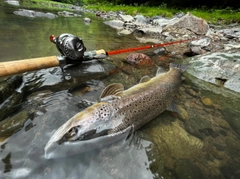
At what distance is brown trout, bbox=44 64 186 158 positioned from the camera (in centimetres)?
200

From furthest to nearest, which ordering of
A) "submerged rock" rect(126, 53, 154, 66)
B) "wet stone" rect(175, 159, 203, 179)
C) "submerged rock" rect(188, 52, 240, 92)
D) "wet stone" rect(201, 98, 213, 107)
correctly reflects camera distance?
"submerged rock" rect(126, 53, 154, 66), "submerged rock" rect(188, 52, 240, 92), "wet stone" rect(201, 98, 213, 107), "wet stone" rect(175, 159, 203, 179)

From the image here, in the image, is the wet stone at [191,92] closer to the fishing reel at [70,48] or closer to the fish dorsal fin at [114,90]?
the fish dorsal fin at [114,90]

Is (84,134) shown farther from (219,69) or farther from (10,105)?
(219,69)

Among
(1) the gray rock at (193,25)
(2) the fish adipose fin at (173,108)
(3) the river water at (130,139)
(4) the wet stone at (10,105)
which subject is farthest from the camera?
(1) the gray rock at (193,25)

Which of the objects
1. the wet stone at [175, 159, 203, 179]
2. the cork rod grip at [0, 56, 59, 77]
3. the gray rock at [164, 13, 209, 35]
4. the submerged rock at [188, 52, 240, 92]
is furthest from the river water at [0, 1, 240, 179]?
the gray rock at [164, 13, 209, 35]

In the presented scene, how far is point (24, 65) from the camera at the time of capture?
2912 mm

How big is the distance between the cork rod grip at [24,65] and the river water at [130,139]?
1.10 feet

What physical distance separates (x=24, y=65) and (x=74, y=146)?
5.51 ft

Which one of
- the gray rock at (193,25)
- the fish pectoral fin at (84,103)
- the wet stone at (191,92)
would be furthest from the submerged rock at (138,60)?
the gray rock at (193,25)

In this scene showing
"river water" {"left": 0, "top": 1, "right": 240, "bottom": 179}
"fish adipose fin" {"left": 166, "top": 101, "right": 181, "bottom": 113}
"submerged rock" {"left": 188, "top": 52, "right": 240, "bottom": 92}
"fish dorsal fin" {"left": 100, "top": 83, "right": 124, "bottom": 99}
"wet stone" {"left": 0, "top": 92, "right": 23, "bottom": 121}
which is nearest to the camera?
"river water" {"left": 0, "top": 1, "right": 240, "bottom": 179}

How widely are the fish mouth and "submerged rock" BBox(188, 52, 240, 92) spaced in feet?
10.6

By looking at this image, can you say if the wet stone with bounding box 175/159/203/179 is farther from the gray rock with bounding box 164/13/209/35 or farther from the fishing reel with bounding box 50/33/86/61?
the gray rock with bounding box 164/13/209/35

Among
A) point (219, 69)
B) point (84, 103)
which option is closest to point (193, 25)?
point (219, 69)

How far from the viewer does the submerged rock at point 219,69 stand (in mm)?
4238
